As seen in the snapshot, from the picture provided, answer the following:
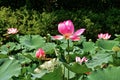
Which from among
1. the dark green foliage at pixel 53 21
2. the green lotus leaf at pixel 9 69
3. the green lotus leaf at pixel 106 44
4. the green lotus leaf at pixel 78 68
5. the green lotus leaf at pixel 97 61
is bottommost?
the dark green foliage at pixel 53 21

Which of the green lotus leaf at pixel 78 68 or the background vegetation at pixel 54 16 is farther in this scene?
the background vegetation at pixel 54 16

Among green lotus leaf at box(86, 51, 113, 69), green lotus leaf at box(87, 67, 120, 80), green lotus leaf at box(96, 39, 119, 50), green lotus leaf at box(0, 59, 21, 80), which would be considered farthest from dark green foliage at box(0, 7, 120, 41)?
green lotus leaf at box(87, 67, 120, 80)

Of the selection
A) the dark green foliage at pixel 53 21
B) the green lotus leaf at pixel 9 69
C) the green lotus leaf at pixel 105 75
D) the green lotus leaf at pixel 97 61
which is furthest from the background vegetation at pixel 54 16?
the green lotus leaf at pixel 105 75

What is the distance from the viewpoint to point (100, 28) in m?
7.04

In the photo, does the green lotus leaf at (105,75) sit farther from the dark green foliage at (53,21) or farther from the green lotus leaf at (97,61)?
the dark green foliage at (53,21)

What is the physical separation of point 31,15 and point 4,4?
2.86 feet

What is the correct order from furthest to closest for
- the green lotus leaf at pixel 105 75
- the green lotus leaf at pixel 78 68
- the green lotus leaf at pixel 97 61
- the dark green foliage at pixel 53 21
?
the dark green foliage at pixel 53 21
the green lotus leaf at pixel 97 61
the green lotus leaf at pixel 78 68
the green lotus leaf at pixel 105 75

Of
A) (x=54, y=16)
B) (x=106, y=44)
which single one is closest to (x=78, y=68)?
(x=106, y=44)

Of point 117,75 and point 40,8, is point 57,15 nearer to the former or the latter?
point 40,8

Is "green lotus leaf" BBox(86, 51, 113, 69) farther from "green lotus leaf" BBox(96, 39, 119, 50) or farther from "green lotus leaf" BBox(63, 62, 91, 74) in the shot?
"green lotus leaf" BBox(96, 39, 119, 50)

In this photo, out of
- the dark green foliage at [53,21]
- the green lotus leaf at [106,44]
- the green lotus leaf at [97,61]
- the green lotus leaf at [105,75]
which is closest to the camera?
the green lotus leaf at [105,75]

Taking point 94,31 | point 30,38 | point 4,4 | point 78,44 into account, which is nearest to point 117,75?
point 78,44

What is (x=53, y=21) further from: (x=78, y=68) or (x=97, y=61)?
(x=78, y=68)

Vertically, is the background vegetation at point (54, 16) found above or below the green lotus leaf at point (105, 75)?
below
